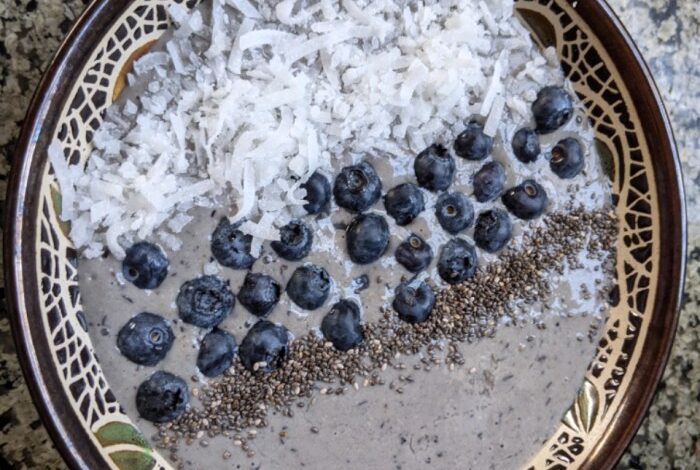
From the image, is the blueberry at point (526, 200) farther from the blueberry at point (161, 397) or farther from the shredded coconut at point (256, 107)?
the blueberry at point (161, 397)

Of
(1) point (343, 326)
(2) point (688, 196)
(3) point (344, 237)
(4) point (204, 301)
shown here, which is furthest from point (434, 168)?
(2) point (688, 196)

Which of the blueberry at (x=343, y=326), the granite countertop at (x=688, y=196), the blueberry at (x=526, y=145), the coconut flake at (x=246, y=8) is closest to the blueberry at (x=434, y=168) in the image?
the blueberry at (x=526, y=145)

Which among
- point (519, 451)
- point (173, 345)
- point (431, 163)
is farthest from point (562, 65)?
point (173, 345)

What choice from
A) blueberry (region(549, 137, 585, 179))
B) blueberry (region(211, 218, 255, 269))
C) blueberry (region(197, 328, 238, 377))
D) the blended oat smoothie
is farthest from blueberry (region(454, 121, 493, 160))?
blueberry (region(197, 328, 238, 377))

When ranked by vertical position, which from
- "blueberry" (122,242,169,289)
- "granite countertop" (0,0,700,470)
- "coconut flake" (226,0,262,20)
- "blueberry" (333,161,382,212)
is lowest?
"granite countertop" (0,0,700,470)

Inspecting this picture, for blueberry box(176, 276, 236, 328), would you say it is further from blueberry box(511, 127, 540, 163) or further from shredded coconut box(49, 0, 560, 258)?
blueberry box(511, 127, 540, 163)

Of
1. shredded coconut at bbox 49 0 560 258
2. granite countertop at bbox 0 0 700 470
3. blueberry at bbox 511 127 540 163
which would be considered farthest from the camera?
granite countertop at bbox 0 0 700 470
